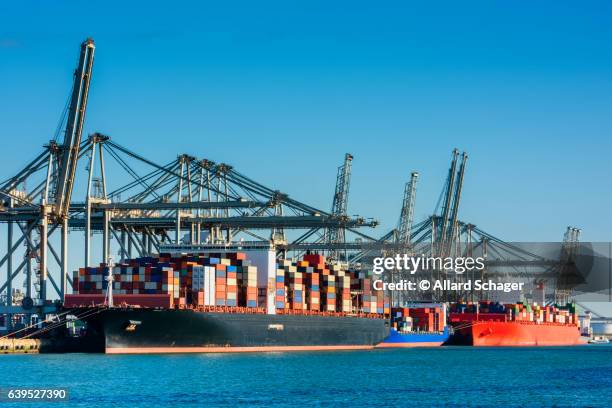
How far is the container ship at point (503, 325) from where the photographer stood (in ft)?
385

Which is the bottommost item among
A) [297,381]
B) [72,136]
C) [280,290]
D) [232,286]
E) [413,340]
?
[413,340]

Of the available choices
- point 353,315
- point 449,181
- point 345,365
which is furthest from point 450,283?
point 345,365

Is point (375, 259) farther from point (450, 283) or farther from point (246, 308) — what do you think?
point (246, 308)

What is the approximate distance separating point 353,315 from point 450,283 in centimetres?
4559

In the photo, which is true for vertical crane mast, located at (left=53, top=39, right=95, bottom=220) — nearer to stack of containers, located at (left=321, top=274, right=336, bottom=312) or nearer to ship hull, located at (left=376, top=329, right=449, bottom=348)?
stack of containers, located at (left=321, top=274, right=336, bottom=312)

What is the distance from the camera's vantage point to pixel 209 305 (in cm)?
7019

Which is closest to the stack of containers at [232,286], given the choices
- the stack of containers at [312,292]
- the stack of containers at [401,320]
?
the stack of containers at [312,292]

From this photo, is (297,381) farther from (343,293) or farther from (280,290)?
(343,293)

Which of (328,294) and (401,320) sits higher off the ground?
(328,294)

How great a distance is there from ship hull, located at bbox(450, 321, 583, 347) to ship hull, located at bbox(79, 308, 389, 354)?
37.0 metres

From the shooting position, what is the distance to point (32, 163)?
84062 millimetres

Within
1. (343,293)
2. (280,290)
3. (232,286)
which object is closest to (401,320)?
(343,293)

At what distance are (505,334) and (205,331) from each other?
2258 inches

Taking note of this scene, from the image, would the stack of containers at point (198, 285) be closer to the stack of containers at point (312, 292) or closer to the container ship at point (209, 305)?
the container ship at point (209, 305)
